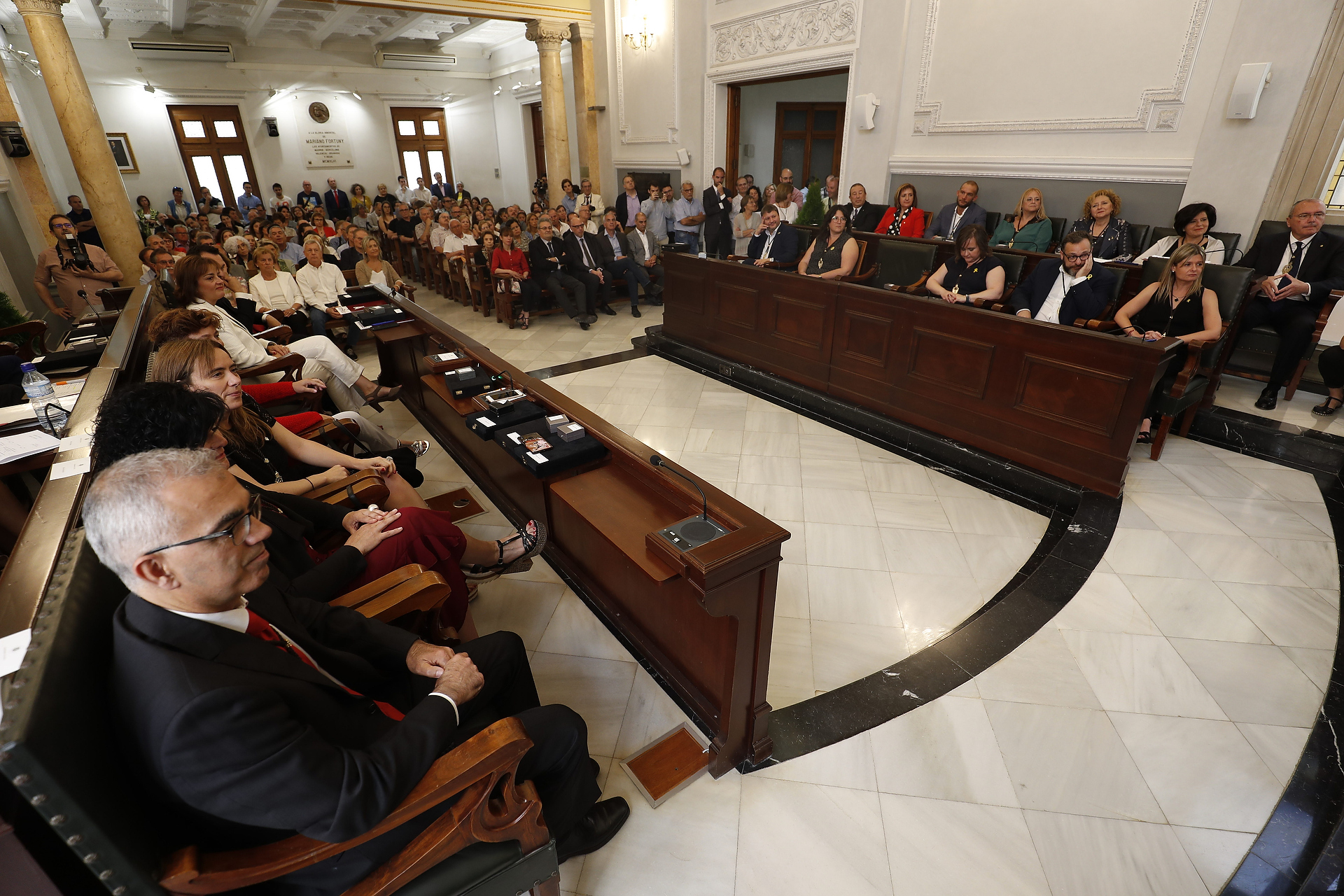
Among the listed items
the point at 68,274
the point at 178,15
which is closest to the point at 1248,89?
the point at 68,274

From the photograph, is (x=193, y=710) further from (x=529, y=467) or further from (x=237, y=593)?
(x=529, y=467)

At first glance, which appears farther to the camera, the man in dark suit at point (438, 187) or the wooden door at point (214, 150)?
the man in dark suit at point (438, 187)

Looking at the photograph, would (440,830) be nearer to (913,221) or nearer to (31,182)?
(913,221)

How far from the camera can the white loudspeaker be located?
153 inches

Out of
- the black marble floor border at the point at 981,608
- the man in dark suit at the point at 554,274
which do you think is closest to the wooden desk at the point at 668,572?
the black marble floor border at the point at 981,608

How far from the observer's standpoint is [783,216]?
23.1 feet

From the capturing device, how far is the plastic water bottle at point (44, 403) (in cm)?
233

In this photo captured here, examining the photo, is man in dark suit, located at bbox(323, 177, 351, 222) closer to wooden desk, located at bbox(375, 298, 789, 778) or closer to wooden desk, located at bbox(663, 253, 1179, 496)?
wooden desk, located at bbox(663, 253, 1179, 496)

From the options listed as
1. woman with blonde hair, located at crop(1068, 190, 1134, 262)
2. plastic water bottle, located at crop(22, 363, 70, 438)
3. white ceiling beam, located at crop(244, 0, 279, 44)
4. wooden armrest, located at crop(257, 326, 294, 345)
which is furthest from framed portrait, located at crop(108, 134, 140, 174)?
woman with blonde hair, located at crop(1068, 190, 1134, 262)

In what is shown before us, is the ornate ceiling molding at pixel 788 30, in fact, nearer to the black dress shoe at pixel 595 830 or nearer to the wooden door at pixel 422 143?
the black dress shoe at pixel 595 830

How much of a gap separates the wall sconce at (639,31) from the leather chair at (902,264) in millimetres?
5683

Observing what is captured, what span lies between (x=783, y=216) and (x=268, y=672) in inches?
274

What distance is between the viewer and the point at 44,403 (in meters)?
2.42

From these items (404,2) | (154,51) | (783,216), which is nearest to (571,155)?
(404,2)
